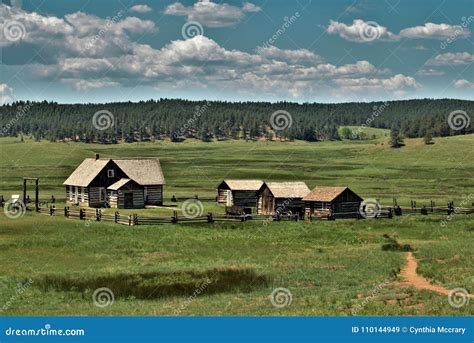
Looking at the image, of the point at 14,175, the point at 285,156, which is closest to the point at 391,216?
the point at 14,175

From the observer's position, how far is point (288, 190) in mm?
57000

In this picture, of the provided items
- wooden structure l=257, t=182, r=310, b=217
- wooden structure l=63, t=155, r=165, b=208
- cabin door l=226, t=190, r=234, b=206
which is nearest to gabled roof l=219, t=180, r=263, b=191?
cabin door l=226, t=190, r=234, b=206

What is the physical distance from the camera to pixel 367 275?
3009 centimetres

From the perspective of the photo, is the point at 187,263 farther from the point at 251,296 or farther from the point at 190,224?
the point at 190,224

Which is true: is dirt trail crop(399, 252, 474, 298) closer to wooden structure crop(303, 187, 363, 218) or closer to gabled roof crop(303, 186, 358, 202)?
wooden structure crop(303, 187, 363, 218)

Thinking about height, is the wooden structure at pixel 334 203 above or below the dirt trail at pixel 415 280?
above

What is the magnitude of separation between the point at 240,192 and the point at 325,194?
40.3 ft

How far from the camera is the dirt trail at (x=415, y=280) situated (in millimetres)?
26644

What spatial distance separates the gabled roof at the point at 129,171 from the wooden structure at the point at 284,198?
35.3 feet

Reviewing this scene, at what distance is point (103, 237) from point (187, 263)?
28.9 feet

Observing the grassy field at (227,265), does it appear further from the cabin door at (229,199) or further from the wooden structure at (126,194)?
the wooden structure at (126,194)

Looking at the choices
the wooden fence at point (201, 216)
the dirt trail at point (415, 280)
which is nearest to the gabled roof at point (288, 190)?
the wooden fence at point (201, 216)

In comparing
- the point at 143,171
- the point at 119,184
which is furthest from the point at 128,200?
the point at 143,171

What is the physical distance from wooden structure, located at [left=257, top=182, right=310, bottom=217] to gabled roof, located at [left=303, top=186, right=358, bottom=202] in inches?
58.5
